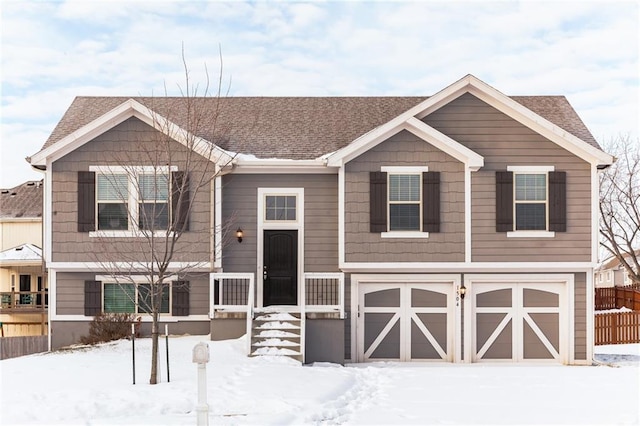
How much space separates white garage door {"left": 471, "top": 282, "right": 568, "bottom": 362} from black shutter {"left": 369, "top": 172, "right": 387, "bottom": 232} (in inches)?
116

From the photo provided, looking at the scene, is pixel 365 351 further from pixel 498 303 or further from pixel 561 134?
pixel 561 134

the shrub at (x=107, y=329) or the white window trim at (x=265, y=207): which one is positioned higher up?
the white window trim at (x=265, y=207)

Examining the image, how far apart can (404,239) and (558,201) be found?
12.4 feet

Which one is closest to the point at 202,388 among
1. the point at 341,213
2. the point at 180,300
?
the point at 341,213

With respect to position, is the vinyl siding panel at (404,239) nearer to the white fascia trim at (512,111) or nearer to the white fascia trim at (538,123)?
the white fascia trim at (512,111)

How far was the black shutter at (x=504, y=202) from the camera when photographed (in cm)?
1622

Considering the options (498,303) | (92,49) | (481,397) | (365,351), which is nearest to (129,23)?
(92,49)

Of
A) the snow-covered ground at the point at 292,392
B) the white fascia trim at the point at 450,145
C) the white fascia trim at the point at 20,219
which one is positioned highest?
the white fascia trim at the point at 450,145

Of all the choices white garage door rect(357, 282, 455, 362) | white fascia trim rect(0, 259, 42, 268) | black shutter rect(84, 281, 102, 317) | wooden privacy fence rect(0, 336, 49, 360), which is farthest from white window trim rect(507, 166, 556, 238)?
white fascia trim rect(0, 259, 42, 268)

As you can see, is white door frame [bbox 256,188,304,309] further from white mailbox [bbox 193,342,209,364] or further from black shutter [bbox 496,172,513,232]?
white mailbox [bbox 193,342,209,364]

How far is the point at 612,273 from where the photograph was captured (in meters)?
52.1

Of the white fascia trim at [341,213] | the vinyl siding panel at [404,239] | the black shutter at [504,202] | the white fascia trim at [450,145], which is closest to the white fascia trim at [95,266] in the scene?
the white fascia trim at [341,213]

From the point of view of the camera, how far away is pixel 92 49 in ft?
67.6

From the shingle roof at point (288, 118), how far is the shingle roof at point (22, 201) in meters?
15.9
